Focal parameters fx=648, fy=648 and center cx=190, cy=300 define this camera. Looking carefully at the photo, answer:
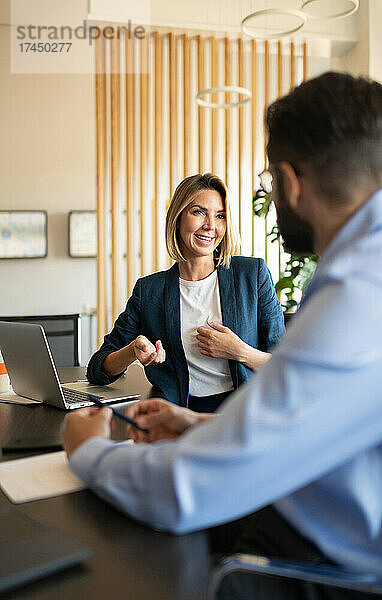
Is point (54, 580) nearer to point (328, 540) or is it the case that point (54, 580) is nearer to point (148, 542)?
point (148, 542)

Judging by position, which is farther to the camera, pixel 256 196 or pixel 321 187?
pixel 256 196

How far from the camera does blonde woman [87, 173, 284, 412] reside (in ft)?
7.86

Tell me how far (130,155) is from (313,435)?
15.2ft

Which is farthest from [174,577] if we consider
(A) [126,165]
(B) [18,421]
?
(A) [126,165]

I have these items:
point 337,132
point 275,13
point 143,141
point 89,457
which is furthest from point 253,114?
point 89,457

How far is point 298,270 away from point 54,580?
167 inches

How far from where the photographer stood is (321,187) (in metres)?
1.04

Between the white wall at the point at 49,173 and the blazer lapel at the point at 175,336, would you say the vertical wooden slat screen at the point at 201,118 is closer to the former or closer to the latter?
the white wall at the point at 49,173

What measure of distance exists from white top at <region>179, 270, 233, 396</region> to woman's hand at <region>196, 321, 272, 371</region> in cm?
10

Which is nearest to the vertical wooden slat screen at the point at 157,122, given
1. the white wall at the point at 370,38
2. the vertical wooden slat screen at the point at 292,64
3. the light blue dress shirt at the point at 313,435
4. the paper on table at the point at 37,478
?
the vertical wooden slat screen at the point at 292,64

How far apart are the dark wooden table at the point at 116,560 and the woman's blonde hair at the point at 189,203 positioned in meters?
1.51

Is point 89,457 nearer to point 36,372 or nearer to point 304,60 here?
point 36,372

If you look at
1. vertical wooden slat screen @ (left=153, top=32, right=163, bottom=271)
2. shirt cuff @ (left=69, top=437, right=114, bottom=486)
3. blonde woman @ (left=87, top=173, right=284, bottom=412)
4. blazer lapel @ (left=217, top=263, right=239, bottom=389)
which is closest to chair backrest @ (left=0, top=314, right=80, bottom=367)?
vertical wooden slat screen @ (left=153, top=32, right=163, bottom=271)

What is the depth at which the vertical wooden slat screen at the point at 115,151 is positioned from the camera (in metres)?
5.11
